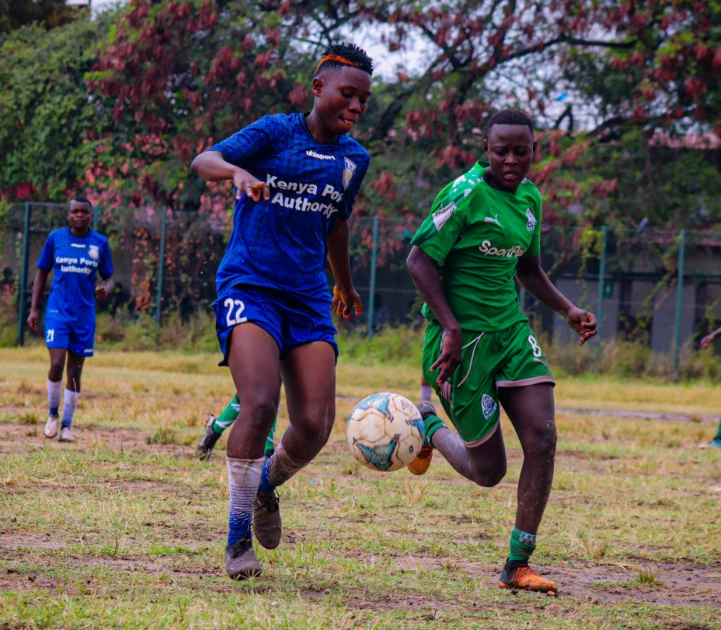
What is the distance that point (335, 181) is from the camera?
16.4 feet

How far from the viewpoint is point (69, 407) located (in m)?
9.25

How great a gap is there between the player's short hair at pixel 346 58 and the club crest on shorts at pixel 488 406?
162 cm

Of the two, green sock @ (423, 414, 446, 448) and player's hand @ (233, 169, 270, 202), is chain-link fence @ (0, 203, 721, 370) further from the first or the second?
player's hand @ (233, 169, 270, 202)

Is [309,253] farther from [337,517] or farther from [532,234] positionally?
[337,517]

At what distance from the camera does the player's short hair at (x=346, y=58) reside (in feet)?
16.6

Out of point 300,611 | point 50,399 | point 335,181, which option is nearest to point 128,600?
point 300,611

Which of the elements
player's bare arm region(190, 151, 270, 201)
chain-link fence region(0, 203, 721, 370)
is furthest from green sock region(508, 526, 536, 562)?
chain-link fence region(0, 203, 721, 370)

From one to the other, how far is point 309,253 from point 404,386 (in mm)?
12485

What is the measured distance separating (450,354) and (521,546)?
913mm

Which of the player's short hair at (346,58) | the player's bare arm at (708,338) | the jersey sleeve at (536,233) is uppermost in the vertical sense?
the player's short hair at (346,58)

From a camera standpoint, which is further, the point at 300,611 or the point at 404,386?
the point at 404,386

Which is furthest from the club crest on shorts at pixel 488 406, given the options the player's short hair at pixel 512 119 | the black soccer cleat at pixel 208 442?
the black soccer cleat at pixel 208 442

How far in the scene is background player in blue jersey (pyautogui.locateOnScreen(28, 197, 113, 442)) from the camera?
9500 millimetres

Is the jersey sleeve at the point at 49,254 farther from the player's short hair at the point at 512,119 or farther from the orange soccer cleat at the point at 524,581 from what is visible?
the orange soccer cleat at the point at 524,581
